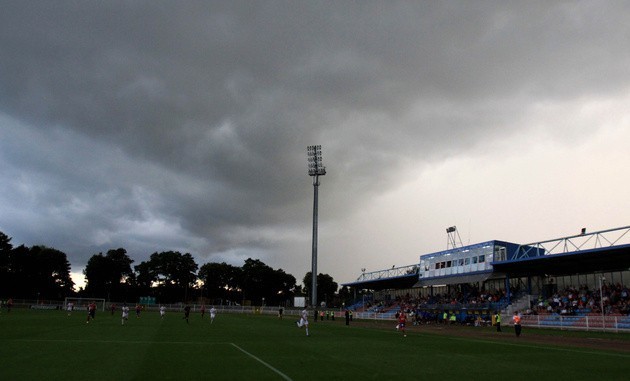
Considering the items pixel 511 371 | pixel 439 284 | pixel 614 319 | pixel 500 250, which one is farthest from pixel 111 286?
pixel 511 371

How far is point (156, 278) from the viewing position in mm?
160125

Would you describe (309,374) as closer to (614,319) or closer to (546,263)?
(614,319)

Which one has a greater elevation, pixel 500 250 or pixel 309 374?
pixel 500 250

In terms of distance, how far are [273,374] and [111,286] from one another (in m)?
156

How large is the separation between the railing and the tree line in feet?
301

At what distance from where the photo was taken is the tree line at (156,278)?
13625cm

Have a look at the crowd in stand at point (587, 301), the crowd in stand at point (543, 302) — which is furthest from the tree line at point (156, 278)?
the crowd in stand at point (587, 301)

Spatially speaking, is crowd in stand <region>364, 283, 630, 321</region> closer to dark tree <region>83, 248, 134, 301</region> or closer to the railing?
the railing

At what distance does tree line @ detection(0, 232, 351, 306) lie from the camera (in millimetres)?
136250

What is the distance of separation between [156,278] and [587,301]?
13916 cm

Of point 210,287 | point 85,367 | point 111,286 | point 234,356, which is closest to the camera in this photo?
point 85,367

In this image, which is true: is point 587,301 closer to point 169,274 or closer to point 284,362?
point 284,362

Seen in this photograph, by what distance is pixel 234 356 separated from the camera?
1889 centimetres

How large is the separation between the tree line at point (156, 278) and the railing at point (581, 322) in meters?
91.8
